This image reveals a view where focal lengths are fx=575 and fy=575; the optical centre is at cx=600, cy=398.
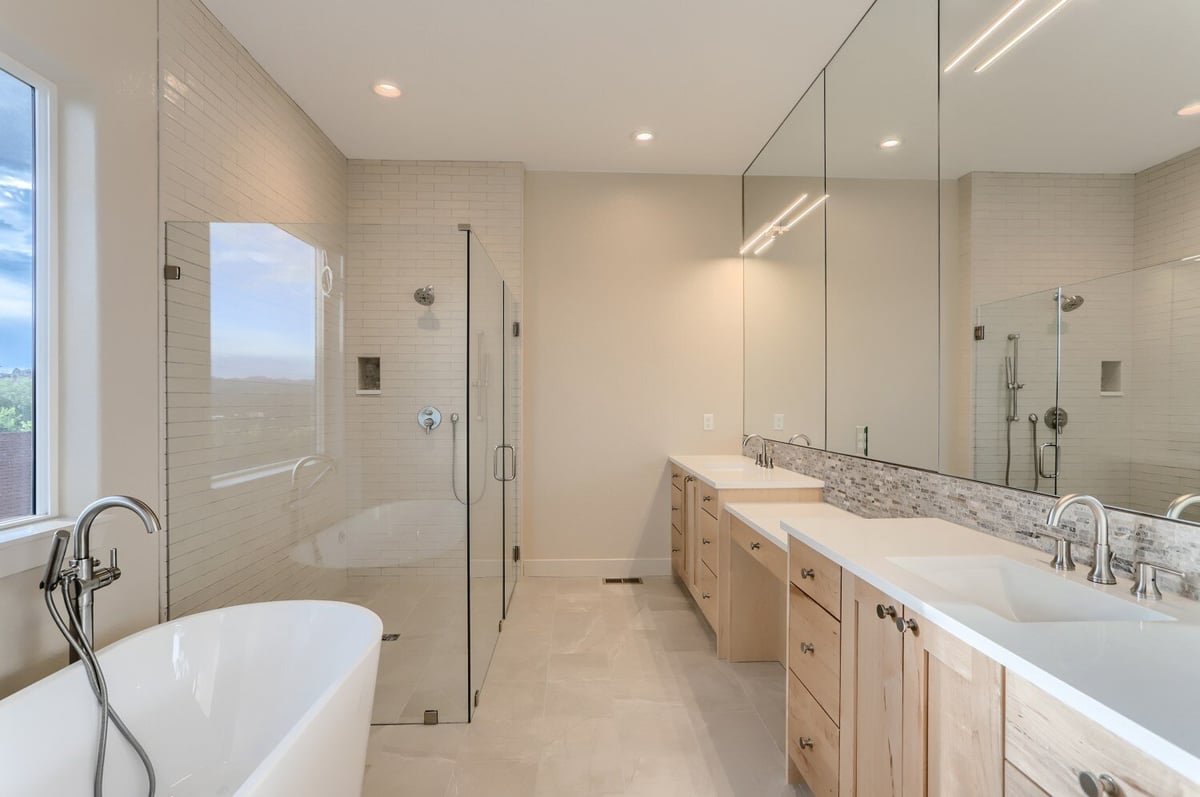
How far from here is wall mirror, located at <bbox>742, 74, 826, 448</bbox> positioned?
9.60 feet

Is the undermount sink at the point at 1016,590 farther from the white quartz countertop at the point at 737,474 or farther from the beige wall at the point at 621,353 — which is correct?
the beige wall at the point at 621,353

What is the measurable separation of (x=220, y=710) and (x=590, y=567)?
2.69 meters

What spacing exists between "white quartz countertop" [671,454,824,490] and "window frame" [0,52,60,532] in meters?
2.53

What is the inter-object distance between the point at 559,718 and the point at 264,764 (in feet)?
4.66

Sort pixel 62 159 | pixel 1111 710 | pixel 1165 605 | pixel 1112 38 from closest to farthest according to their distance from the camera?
pixel 1111 710 → pixel 1165 605 → pixel 1112 38 → pixel 62 159

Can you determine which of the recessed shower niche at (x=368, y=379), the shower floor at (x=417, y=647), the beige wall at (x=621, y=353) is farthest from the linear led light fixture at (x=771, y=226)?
the shower floor at (x=417, y=647)

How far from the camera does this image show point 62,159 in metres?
1.77

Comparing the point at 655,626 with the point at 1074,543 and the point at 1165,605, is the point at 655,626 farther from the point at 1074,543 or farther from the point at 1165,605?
the point at 1165,605

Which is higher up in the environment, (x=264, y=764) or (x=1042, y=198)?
(x=1042, y=198)

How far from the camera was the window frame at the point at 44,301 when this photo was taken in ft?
5.67

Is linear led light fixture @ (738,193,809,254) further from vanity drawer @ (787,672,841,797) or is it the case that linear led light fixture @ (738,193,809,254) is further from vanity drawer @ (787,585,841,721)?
vanity drawer @ (787,672,841,797)

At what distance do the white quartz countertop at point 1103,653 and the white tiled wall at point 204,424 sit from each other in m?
2.00

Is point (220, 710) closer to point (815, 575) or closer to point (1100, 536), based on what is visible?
point (815, 575)

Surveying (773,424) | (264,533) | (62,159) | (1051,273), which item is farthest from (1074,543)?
(62,159)
